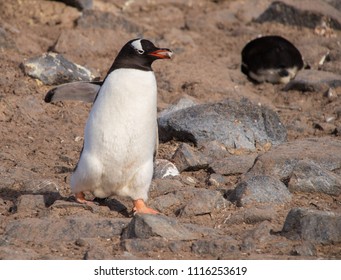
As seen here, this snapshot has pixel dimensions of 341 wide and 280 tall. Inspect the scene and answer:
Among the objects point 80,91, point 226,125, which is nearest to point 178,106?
point 226,125

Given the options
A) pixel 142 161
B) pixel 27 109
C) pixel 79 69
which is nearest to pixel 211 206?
pixel 142 161

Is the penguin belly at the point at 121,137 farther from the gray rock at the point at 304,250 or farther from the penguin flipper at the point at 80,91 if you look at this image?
the gray rock at the point at 304,250

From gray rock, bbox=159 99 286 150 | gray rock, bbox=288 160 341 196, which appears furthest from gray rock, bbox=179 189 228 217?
gray rock, bbox=159 99 286 150

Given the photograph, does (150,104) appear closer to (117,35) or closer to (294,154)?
(294,154)

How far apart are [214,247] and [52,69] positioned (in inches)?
182

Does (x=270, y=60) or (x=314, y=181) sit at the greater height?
(x=314, y=181)

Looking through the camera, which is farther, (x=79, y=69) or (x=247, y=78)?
(x=247, y=78)

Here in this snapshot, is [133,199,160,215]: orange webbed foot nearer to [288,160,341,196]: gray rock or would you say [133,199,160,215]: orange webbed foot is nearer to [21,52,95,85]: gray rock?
[288,160,341,196]: gray rock

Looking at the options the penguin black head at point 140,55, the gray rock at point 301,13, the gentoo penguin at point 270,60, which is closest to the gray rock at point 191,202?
the penguin black head at point 140,55

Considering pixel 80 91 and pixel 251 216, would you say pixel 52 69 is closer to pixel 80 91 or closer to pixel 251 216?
pixel 80 91

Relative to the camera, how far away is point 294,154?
25.9ft

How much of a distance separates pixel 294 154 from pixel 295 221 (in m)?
1.79

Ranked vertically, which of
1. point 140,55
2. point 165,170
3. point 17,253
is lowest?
point 165,170

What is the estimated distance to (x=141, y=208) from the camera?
6.70 meters
